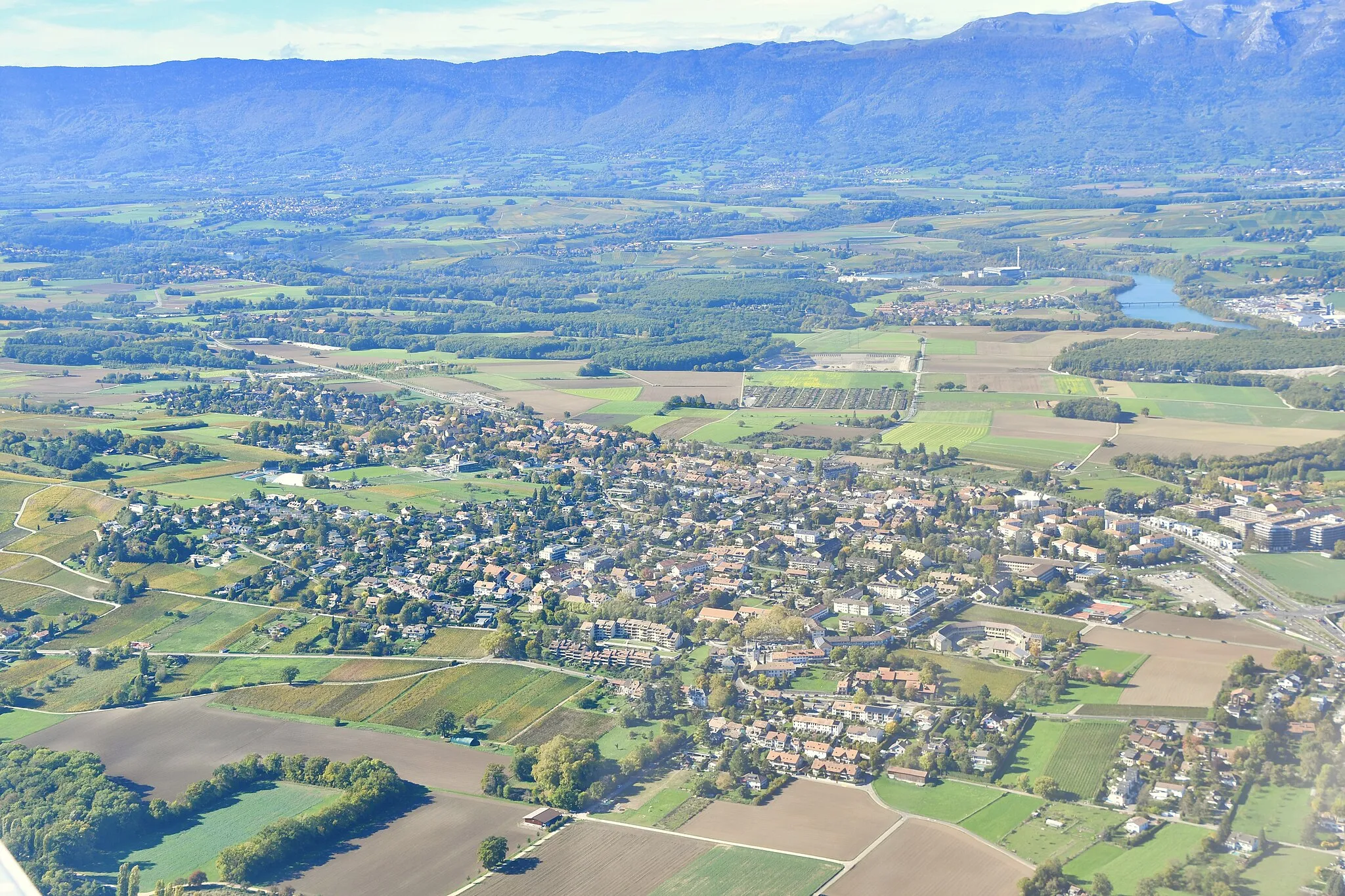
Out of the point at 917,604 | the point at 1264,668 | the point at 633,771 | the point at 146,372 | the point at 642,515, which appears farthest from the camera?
the point at 146,372

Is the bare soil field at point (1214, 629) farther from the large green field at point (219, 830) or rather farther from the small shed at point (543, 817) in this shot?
the large green field at point (219, 830)

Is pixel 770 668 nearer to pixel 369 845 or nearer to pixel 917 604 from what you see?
pixel 917 604

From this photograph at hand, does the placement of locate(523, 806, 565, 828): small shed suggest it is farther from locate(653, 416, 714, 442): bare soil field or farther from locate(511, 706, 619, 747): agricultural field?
locate(653, 416, 714, 442): bare soil field

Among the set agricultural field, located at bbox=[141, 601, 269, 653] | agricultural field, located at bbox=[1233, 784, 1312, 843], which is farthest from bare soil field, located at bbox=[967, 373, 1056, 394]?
agricultural field, located at bbox=[1233, 784, 1312, 843]

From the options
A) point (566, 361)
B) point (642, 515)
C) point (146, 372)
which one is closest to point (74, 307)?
point (146, 372)

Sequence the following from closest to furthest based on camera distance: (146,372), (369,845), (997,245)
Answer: (369,845) → (146,372) → (997,245)

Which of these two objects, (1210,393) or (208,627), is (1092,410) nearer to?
(1210,393)

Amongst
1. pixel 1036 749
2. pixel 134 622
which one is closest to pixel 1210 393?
pixel 1036 749
